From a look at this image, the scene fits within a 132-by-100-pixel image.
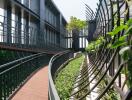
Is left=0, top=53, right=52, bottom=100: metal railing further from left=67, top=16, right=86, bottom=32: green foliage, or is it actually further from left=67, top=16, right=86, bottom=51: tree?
left=67, top=16, right=86, bottom=32: green foliage

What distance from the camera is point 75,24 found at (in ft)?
226

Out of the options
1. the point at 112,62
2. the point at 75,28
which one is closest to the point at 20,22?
the point at 112,62

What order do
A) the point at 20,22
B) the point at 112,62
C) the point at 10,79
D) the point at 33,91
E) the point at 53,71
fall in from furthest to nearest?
the point at 20,22 < the point at 53,71 < the point at 33,91 < the point at 10,79 < the point at 112,62

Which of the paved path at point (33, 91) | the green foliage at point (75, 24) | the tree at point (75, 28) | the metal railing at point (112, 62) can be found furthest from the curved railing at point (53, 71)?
the green foliage at point (75, 24)

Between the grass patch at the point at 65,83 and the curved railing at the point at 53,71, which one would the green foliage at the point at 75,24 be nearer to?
the curved railing at the point at 53,71

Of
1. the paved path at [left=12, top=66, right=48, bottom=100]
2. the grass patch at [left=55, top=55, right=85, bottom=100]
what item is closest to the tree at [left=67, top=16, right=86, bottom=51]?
the grass patch at [left=55, top=55, right=85, bottom=100]

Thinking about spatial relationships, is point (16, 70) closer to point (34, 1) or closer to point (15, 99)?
point (15, 99)

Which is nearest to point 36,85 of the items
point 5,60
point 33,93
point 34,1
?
point 33,93

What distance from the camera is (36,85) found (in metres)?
10.3

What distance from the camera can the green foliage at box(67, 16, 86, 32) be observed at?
223 feet

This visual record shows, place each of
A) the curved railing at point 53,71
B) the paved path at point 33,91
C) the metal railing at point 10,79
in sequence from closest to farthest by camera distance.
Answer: the curved railing at point 53,71 → the metal railing at point 10,79 → the paved path at point 33,91

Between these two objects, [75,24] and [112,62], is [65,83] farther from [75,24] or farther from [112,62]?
[75,24]

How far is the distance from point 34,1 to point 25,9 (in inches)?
335

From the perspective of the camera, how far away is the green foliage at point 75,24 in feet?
223
